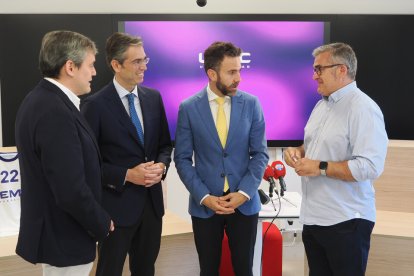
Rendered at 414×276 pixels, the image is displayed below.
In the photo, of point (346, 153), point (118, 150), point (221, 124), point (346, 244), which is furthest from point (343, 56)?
point (118, 150)

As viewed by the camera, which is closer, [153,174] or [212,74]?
[153,174]

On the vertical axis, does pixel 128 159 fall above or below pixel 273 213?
above

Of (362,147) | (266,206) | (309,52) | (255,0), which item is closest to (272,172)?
(266,206)

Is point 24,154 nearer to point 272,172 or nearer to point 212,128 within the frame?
point 212,128

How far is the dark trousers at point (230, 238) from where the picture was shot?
252cm

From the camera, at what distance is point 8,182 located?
3316mm

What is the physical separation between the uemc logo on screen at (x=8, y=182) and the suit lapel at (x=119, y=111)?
137cm

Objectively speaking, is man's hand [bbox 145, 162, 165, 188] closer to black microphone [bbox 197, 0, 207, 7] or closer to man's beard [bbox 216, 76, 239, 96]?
man's beard [bbox 216, 76, 239, 96]

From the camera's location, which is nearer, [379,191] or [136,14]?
[379,191]

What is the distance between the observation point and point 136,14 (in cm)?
423

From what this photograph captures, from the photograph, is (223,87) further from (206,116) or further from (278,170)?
(278,170)

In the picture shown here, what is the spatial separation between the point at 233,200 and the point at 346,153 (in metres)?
0.64

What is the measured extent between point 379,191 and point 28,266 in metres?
2.75

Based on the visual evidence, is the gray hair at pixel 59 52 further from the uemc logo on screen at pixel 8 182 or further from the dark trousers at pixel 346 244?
the uemc logo on screen at pixel 8 182
